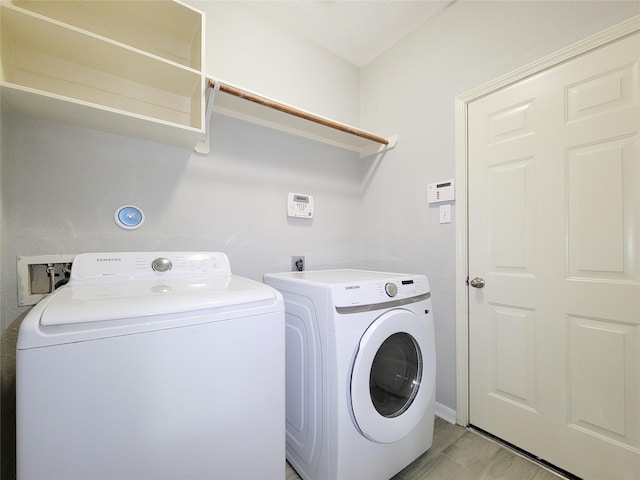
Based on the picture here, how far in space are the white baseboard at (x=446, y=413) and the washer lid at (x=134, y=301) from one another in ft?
4.87

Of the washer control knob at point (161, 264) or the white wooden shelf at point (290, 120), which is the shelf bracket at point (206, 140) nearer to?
the white wooden shelf at point (290, 120)

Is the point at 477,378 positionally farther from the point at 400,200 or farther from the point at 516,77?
the point at 516,77

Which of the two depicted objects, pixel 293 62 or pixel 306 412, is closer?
pixel 306 412

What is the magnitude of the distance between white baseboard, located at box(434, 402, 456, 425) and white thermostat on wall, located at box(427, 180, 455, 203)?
130 cm

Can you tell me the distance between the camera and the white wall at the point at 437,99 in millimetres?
1333

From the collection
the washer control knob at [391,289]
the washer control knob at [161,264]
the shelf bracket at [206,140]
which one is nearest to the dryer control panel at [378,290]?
the washer control knob at [391,289]

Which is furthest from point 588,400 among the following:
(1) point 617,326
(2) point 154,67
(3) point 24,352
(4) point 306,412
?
(2) point 154,67

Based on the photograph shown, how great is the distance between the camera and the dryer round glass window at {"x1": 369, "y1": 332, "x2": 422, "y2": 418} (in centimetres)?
124

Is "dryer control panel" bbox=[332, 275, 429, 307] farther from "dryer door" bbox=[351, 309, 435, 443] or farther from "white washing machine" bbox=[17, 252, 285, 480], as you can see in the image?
"white washing machine" bbox=[17, 252, 285, 480]

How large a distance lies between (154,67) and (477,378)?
233cm

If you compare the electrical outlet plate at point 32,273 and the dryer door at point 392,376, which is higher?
the electrical outlet plate at point 32,273

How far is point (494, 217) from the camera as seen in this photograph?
Result: 4.99 feet

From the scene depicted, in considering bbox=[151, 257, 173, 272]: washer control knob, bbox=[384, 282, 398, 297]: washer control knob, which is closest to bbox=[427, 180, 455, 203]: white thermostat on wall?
bbox=[384, 282, 398, 297]: washer control knob

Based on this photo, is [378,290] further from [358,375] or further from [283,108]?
[283,108]
